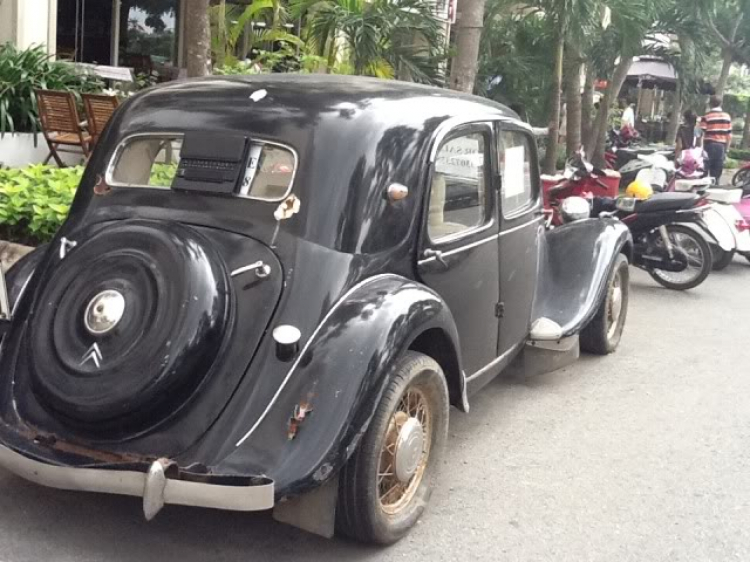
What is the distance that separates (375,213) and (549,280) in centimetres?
224

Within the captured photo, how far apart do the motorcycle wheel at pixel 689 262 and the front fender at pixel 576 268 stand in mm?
2724

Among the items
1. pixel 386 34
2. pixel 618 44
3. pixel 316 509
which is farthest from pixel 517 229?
pixel 618 44

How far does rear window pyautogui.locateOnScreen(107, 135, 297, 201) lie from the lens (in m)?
3.72

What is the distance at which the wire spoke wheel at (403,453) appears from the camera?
3494 millimetres

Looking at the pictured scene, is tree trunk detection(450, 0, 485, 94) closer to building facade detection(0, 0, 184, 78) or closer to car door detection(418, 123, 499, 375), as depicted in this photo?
car door detection(418, 123, 499, 375)

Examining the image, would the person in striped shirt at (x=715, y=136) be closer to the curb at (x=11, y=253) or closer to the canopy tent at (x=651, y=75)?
the curb at (x=11, y=253)

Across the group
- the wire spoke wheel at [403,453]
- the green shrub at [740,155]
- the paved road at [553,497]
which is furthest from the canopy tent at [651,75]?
the wire spoke wheel at [403,453]

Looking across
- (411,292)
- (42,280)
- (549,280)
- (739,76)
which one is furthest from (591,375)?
(739,76)

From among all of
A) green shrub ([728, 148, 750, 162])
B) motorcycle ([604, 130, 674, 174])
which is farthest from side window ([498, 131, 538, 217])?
green shrub ([728, 148, 750, 162])

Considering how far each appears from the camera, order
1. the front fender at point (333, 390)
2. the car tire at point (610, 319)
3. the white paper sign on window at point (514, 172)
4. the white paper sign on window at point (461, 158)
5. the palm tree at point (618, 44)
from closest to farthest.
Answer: the front fender at point (333, 390), the white paper sign on window at point (461, 158), the white paper sign on window at point (514, 172), the car tire at point (610, 319), the palm tree at point (618, 44)

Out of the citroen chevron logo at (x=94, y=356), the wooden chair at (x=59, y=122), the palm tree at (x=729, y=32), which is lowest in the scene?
the citroen chevron logo at (x=94, y=356)

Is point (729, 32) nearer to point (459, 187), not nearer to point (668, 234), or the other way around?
point (668, 234)

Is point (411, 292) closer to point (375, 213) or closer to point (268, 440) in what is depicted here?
point (375, 213)

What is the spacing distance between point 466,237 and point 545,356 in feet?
4.62
